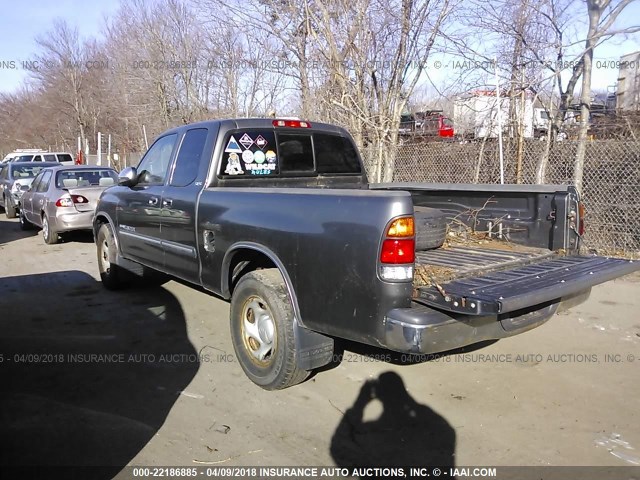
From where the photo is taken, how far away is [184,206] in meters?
4.69

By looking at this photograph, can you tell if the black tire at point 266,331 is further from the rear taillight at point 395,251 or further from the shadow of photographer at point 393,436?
the rear taillight at point 395,251

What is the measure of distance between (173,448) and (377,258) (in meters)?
1.75

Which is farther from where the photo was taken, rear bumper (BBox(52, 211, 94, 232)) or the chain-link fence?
rear bumper (BBox(52, 211, 94, 232))

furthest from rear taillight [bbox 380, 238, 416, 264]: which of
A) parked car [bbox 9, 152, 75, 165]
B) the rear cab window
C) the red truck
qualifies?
parked car [bbox 9, 152, 75, 165]

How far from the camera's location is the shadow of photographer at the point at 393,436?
10.1 ft

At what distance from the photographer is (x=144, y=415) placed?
11.7ft

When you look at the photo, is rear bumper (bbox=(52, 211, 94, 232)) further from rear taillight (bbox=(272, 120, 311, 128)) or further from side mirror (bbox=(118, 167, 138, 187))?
rear taillight (bbox=(272, 120, 311, 128))

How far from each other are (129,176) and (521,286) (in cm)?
424

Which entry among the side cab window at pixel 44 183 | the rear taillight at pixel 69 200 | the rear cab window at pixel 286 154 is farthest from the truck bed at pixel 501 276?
the side cab window at pixel 44 183

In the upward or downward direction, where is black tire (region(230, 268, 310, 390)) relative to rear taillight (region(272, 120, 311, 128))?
downward

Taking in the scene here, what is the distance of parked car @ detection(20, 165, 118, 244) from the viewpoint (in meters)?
9.98

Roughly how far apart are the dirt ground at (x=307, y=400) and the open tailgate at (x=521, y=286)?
0.96 meters

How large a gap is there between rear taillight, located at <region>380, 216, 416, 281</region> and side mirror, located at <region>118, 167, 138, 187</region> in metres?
3.71

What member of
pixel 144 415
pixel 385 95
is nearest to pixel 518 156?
pixel 385 95
